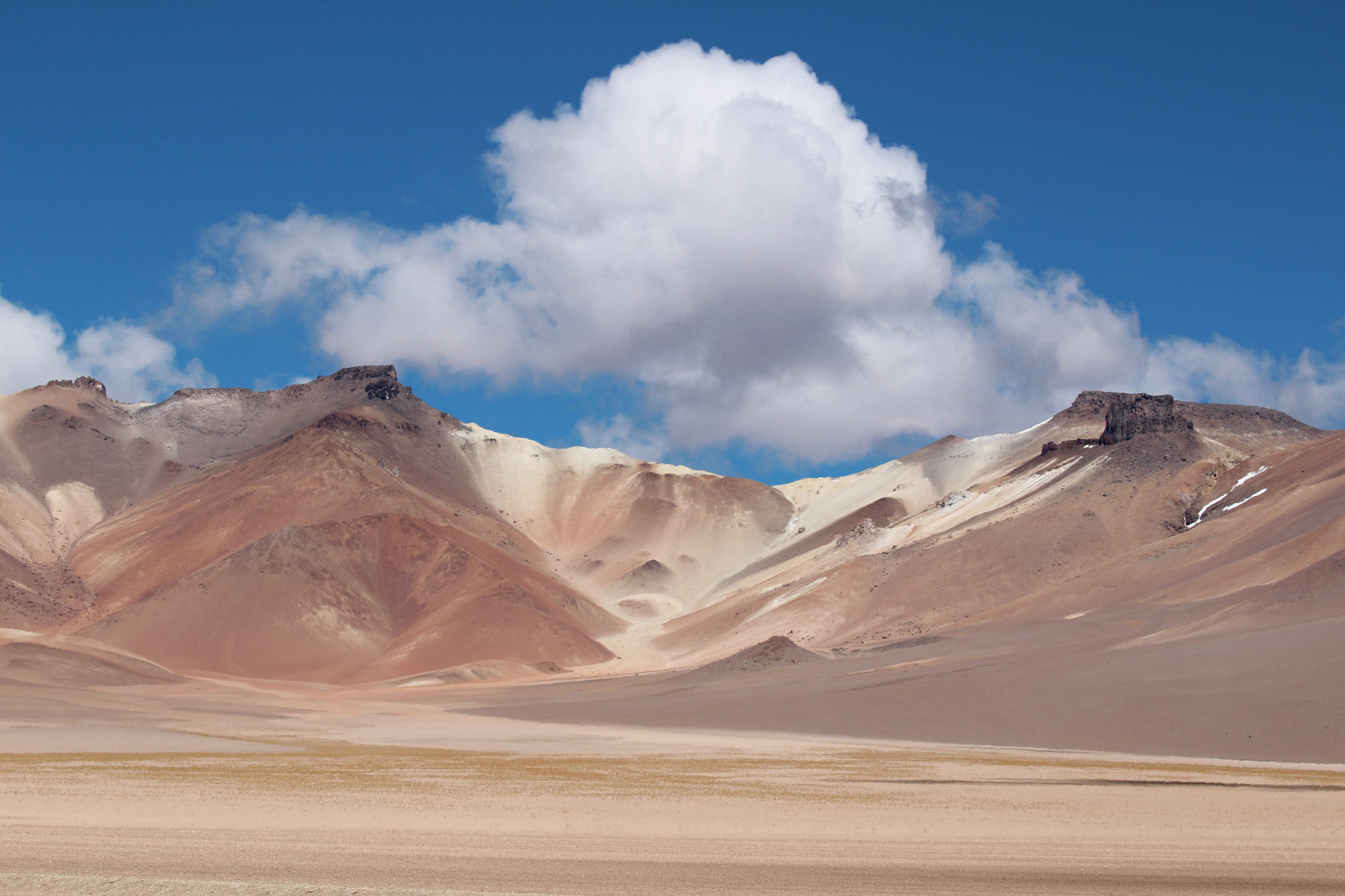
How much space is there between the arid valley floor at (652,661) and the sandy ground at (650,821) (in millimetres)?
172

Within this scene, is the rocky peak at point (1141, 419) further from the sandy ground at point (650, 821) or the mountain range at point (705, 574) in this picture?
the sandy ground at point (650, 821)

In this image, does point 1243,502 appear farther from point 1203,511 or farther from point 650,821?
point 650,821

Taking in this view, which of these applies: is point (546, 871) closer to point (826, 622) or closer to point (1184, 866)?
point (1184, 866)

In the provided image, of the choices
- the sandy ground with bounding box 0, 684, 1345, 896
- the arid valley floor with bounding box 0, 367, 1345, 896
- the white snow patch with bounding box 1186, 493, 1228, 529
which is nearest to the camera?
the sandy ground with bounding box 0, 684, 1345, 896

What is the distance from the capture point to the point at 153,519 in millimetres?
144500

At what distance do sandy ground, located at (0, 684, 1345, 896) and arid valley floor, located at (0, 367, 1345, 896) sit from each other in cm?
17

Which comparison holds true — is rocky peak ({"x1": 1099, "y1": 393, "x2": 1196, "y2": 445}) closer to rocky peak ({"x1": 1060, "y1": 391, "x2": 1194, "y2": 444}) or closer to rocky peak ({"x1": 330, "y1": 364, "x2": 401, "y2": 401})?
rocky peak ({"x1": 1060, "y1": 391, "x2": 1194, "y2": 444})

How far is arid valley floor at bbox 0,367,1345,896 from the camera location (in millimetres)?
22047

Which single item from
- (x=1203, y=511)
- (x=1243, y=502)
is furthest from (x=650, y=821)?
(x=1203, y=511)

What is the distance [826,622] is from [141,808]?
8850 centimetres

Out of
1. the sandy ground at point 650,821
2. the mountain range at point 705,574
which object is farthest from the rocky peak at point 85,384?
the sandy ground at point 650,821

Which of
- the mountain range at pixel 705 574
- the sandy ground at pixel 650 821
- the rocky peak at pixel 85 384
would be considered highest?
the rocky peak at pixel 85 384

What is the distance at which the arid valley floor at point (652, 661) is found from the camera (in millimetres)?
22047

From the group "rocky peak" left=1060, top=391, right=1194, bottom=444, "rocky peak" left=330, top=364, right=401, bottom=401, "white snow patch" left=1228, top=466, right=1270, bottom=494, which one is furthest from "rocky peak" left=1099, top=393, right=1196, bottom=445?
"rocky peak" left=330, top=364, right=401, bottom=401
